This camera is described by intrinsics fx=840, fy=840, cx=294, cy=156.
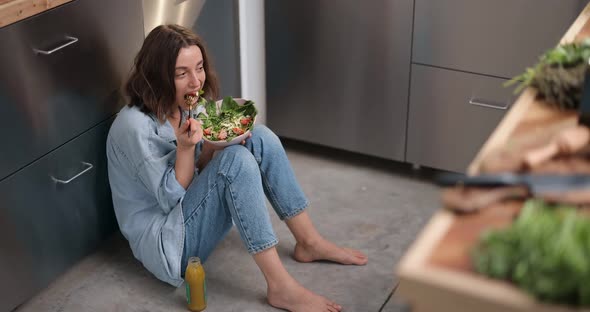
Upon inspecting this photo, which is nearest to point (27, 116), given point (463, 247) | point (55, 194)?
point (55, 194)

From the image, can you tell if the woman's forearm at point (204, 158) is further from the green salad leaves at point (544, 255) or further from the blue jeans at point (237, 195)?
the green salad leaves at point (544, 255)

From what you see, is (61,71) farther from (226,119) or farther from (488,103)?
(488,103)

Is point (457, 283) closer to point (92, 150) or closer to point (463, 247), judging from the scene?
point (463, 247)

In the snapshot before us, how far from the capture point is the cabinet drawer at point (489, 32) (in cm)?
248

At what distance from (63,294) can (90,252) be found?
171 mm

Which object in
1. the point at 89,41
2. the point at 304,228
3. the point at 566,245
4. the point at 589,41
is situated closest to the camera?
the point at 566,245

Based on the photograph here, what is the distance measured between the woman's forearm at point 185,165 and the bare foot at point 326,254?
17.1 inches

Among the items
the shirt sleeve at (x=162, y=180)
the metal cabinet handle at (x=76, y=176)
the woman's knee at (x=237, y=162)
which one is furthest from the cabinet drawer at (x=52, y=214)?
the woman's knee at (x=237, y=162)

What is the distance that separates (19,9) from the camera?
6.48ft

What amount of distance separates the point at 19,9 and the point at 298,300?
1015 mm

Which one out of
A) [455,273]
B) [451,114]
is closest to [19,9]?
[455,273]

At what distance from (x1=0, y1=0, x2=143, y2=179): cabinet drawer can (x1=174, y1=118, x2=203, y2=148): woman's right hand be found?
1.10ft

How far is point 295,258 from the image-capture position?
2.50 m

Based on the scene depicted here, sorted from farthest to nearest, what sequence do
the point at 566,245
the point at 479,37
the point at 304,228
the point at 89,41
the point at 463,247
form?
the point at 479,37 → the point at 304,228 → the point at 89,41 → the point at 463,247 → the point at 566,245
